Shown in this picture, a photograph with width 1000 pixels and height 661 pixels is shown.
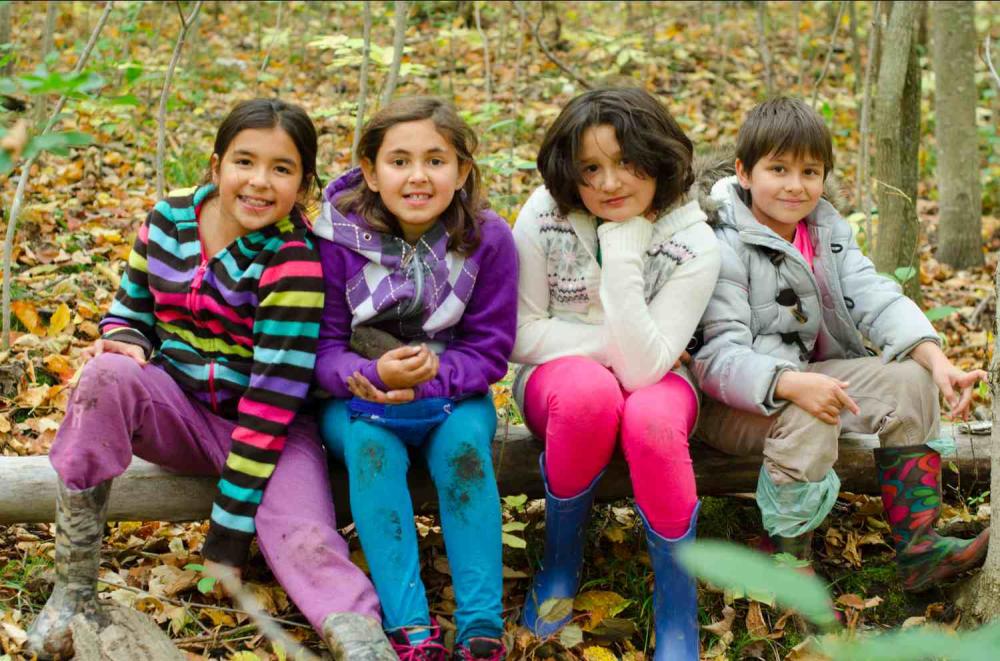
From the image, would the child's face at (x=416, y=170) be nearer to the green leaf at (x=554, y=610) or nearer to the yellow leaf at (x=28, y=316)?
the green leaf at (x=554, y=610)

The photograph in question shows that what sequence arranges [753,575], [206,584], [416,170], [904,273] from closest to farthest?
[753,575]
[206,584]
[416,170]
[904,273]

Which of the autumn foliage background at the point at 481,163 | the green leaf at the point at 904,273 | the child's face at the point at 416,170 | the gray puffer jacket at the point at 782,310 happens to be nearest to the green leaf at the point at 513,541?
the autumn foliage background at the point at 481,163

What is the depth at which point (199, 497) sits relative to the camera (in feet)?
8.63

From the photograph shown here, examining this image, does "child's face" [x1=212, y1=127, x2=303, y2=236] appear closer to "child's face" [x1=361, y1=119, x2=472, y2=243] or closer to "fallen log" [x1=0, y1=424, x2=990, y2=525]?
"child's face" [x1=361, y1=119, x2=472, y2=243]

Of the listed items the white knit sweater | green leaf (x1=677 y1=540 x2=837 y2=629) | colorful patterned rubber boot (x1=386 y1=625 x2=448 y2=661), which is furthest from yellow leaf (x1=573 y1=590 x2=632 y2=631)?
green leaf (x1=677 y1=540 x2=837 y2=629)

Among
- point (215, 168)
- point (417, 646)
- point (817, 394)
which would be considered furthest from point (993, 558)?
point (215, 168)

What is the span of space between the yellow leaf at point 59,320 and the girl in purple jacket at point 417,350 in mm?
1633

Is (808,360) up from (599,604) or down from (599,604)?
up

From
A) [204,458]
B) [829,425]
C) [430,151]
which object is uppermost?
[430,151]

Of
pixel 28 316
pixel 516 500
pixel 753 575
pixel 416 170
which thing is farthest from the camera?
pixel 28 316

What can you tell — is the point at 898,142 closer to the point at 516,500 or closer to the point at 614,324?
the point at 614,324

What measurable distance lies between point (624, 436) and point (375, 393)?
638 millimetres

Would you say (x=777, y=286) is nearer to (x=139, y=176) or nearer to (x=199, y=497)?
(x=199, y=497)

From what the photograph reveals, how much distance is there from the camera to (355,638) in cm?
220
